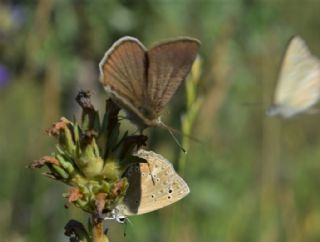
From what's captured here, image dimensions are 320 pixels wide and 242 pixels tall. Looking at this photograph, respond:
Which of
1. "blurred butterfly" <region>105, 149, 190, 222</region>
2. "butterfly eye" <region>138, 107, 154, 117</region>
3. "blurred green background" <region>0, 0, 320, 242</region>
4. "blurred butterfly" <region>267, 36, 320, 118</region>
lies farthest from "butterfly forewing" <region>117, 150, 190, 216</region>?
"blurred green background" <region>0, 0, 320, 242</region>

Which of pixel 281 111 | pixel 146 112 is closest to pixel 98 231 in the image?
pixel 146 112

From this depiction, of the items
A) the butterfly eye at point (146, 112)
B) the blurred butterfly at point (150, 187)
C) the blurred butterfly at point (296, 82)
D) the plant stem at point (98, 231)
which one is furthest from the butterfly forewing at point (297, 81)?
the plant stem at point (98, 231)

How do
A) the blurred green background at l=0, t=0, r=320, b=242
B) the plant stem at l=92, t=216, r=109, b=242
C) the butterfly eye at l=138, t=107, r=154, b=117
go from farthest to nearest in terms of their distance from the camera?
the blurred green background at l=0, t=0, r=320, b=242
the butterfly eye at l=138, t=107, r=154, b=117
the plant stem at l=92, t=216, r=109, b=242

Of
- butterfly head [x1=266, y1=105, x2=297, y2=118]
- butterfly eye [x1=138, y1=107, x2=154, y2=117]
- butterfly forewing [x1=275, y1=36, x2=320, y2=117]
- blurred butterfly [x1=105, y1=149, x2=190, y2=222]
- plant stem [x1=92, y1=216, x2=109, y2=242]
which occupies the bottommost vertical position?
plant stem [x1=92, y1=216, x2=109, y2=242]

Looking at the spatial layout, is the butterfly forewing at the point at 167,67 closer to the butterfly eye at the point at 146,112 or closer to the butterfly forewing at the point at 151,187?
the butterfly eye at the point at 146,112

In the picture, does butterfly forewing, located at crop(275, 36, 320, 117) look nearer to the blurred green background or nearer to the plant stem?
the blurred green background

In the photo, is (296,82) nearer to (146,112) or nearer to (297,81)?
(297,81)
